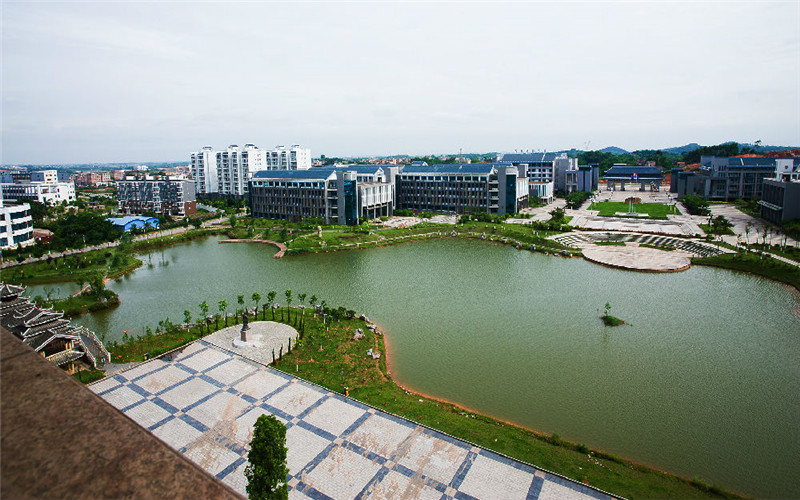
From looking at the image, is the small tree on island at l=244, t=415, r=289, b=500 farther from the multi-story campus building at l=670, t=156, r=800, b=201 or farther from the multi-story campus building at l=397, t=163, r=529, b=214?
the multi-story campus building at l=670, t=156, r=800, b=201

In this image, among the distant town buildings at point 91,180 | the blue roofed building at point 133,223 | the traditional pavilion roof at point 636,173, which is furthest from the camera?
the distant town buildings at point 91,180

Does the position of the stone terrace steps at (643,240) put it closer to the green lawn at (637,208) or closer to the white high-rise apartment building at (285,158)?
the green lawn at (637,208)

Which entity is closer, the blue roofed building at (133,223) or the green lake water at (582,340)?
the green lake water at (582,340)

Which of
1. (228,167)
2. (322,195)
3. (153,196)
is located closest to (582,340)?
(322,195)

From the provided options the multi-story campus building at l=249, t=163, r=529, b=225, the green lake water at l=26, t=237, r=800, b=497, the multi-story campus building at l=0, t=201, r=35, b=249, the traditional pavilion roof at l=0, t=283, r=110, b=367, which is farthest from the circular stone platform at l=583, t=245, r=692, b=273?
the multi-story campus building at l=0, t=201, r=35, b=249

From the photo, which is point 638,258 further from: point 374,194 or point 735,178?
point 735,178

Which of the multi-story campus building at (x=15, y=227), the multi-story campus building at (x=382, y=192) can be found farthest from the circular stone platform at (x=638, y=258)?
the multi-story campus building at (x=15, y=227)
